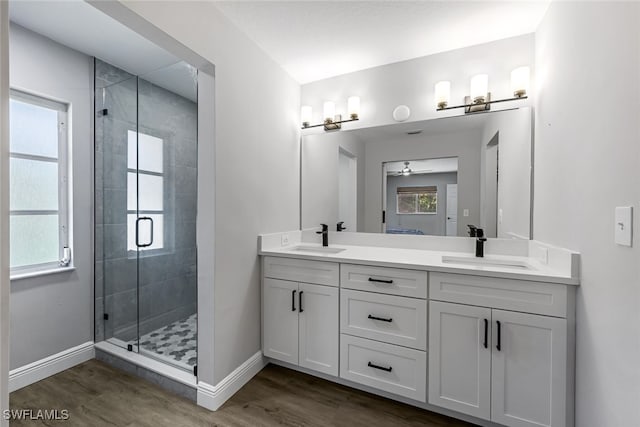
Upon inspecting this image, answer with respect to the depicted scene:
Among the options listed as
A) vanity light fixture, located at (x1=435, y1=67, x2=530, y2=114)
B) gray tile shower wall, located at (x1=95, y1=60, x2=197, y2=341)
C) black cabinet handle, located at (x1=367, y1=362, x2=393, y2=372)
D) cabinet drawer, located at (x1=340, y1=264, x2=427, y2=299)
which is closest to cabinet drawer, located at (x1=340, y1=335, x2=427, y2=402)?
black cabinet handle, located at (x1=367, y1=362, x2=393, y2=372)

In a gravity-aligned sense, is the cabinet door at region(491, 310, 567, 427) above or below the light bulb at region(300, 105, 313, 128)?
below

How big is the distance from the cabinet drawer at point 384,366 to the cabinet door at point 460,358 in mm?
71

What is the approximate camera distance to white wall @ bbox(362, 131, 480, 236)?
2045mm

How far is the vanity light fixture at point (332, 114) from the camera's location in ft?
7.50

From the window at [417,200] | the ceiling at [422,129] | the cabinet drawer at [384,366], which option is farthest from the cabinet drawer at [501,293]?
the ceiling at [422,129]

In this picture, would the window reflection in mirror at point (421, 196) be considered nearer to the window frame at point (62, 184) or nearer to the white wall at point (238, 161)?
the white wall at point (238, 161)

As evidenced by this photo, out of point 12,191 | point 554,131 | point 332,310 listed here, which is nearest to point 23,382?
point 12,191

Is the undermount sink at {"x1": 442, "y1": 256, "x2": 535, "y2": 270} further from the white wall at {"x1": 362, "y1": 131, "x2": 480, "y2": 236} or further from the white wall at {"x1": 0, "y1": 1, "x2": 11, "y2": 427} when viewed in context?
the white wall at {"x1": 0, "y1": 1, "x2": 11, "y2": 427}

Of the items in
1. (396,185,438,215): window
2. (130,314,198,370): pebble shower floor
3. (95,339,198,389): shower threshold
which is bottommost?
(130,314,198,370): pebble shower floor

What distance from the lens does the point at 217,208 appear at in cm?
170

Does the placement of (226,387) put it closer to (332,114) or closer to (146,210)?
(146,210)

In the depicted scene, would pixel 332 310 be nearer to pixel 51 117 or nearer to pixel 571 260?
pixel 571 260

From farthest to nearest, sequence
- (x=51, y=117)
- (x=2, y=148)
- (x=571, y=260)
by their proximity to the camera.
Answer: (x=51, y=117)
(x=571, y=260)
(x=2, y=148)

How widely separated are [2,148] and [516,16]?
2.49 meters
